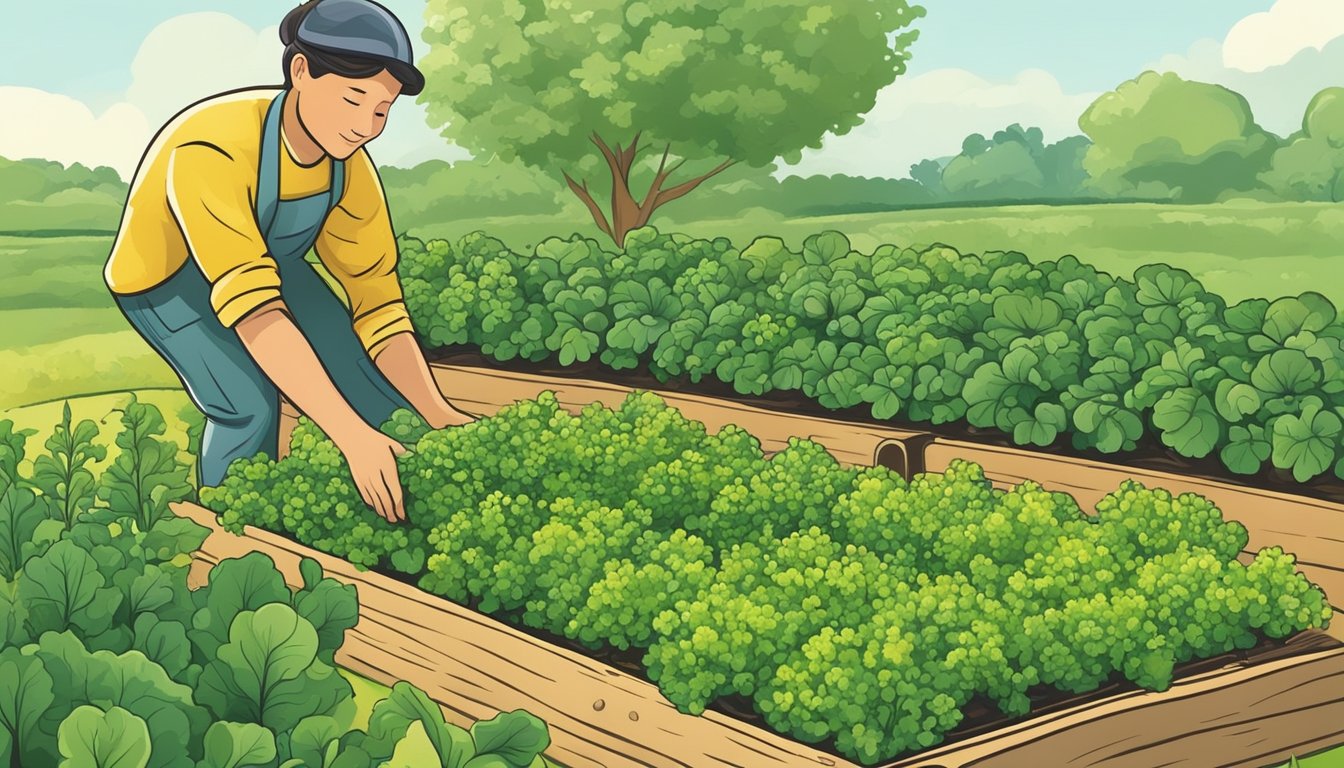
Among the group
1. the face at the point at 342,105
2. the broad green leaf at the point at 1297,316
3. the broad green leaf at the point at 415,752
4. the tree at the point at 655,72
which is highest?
the tree at the point at 655,72

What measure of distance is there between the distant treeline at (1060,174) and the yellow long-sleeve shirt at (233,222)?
5.32 meters

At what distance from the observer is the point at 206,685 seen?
1390 millimetres

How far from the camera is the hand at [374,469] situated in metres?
3.38

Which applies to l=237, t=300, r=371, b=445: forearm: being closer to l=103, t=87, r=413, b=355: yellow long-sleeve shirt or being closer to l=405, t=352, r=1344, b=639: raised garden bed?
l=103, t=87, r=413, b=355: yellow long-sleeve shirt

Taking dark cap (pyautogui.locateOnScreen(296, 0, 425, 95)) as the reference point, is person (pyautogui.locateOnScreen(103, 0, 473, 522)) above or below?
below

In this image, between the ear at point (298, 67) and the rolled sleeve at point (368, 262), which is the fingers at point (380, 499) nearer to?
the rolled sleeve at point (368, 262)

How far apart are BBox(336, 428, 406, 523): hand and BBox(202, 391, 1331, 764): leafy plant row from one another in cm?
9

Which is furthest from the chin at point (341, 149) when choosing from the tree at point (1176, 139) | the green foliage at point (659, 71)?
the tree at point (1176, 139)

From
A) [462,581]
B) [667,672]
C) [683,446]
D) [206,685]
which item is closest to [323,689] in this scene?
[206,685]

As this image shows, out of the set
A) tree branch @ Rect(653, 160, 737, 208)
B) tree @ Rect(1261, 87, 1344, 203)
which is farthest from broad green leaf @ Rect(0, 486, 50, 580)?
tree @ Rect(1261, 87, 1344, 203)

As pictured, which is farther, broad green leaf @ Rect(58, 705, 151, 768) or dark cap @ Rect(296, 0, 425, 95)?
dark cap @ Rect(296, 0, 425, 95)

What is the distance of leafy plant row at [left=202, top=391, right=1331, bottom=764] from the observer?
2549mm

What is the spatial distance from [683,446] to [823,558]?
96 cm

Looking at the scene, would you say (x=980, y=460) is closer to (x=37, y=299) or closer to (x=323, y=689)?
(x=323, y=689)
